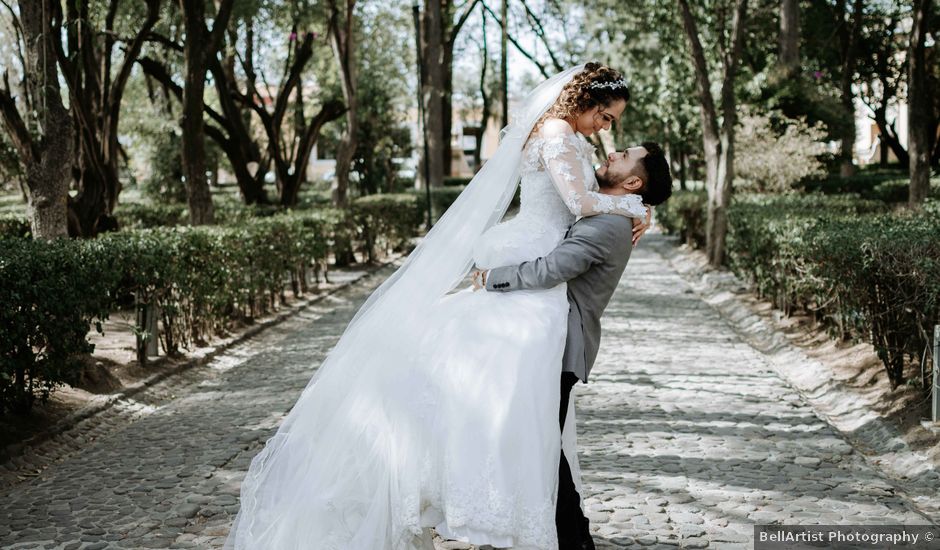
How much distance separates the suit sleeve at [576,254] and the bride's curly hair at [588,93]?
1.69ft

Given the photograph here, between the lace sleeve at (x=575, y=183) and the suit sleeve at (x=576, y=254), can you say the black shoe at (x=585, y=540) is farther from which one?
the lace sleeve at (x=575, y=183)

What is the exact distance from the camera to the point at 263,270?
12.8m

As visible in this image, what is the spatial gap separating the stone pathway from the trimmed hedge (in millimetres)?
861

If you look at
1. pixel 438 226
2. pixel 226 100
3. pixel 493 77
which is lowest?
pixel 438 226

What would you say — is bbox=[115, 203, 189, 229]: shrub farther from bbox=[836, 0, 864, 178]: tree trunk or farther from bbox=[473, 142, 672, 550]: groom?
bbox=[836, 0, 864, 178]: tree trunk

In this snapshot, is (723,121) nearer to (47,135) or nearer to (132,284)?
(47,135)

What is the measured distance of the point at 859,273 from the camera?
750 cm

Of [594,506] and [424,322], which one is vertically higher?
[424,322]

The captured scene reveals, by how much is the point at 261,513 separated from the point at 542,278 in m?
1.62

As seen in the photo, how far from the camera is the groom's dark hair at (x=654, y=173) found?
427 cm

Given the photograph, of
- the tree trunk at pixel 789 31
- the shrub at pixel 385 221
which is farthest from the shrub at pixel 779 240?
the tree trunk at pixel 789 31

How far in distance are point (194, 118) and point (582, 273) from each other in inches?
428

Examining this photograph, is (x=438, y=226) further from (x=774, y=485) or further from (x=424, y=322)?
(x=774, y=485)

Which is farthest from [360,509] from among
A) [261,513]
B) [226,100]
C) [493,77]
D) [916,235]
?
[493,77]
